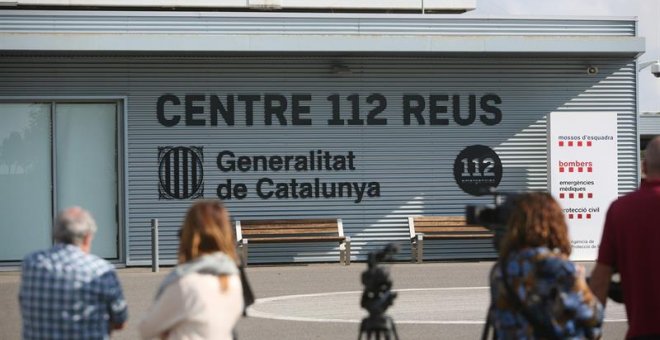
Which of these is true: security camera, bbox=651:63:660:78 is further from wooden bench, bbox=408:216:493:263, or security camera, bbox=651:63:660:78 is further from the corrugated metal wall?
wooden bench, bbox=408:216:493:263

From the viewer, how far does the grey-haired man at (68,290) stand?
6.90m

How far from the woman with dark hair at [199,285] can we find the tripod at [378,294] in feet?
5.12

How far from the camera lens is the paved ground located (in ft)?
45.5

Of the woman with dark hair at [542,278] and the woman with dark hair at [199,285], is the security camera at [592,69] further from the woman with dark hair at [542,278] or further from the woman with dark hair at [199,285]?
the woman with dark hair at [199,285]

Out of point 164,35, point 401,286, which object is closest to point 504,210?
point 401,286

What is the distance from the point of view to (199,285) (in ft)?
21.5

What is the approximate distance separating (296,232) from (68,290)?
17.8 meters

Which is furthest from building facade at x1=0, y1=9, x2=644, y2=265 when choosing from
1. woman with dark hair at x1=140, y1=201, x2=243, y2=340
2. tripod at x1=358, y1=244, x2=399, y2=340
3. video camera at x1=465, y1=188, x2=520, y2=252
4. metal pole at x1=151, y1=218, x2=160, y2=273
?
woman with dark hair at x1=140, y1=201, x2=243, y2=340

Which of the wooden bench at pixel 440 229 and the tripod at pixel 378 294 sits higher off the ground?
the tripod at pixel 378 294

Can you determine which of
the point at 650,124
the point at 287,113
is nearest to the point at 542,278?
the point at 287,113

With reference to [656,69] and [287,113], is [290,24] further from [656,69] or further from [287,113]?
[656,69]

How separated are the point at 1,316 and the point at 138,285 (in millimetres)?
4770

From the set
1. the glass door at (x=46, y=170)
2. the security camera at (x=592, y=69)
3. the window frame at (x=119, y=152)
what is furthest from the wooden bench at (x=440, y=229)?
the glass door at (x=46, y=170)

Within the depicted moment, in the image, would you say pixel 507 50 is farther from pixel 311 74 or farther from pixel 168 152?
pixel 168 152
